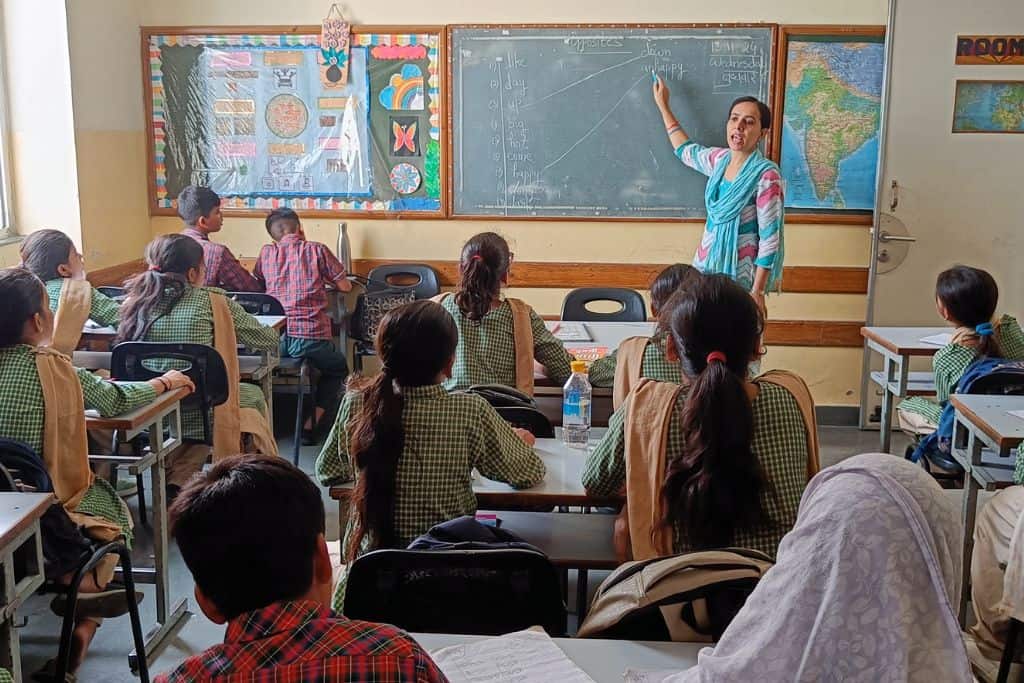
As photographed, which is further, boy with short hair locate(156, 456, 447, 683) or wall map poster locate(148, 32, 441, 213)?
wall map poster locate(148, 32, 441, 213)

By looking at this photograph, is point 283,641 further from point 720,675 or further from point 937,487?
point 937,487

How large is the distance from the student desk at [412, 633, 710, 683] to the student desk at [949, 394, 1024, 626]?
5.08 ft

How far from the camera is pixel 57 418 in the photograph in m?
2.50

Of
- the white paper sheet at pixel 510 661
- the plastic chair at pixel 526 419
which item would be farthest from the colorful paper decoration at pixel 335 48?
the white paper sheet at pixel 510 661

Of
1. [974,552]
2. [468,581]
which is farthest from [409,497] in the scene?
[974,552]

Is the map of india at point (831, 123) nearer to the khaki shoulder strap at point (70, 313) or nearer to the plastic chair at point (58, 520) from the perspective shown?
the khaki shoulder strap at point (70, 313)

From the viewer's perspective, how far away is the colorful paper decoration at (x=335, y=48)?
527 cm

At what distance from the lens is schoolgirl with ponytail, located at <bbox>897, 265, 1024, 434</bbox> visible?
347cm

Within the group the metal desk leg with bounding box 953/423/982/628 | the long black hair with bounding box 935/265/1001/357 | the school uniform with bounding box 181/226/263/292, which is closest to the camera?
the metal desk leg with bounding box 953/423/982/628

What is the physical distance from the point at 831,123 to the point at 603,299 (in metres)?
1.66

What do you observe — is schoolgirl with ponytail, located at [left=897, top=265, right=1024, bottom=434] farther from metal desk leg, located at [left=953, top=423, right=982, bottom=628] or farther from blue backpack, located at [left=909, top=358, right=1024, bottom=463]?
metal desk leg, located at [left=953, top=423, right=982, bottom=628]

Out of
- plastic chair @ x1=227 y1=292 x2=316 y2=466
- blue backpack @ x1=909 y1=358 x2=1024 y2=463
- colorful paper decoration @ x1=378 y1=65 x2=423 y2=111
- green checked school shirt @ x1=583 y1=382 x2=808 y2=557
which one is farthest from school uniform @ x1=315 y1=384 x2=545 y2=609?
colorful paper decoration @ x1=378 y1=65 x2=423 y2=111

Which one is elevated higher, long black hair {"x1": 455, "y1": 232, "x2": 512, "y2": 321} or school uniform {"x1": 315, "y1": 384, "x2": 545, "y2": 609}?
long black hair {"x1": 455, "y1": 232, "x2": 512, "y2": 321}

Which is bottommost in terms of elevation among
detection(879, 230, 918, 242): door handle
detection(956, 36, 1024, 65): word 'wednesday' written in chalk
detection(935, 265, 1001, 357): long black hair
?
detection(935, 265, 1001, 357): long black hair
